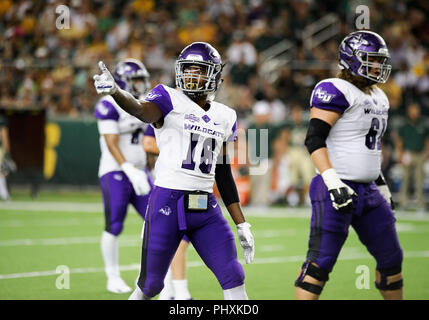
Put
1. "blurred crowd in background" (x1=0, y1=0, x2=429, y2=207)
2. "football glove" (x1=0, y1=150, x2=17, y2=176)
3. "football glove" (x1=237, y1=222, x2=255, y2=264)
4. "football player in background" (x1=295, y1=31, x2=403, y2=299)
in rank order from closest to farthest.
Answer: "football glove" (x1=237, y1=222, x2=255, y2=264)
"football player in background" (x1=295, y1=31, x2=403, y2=299)
"football glove" (x1=0, y1=150, x2=17, y2=176)
"blurred crowd in background" (x1=0, y1=0, x2=429, y2=207)

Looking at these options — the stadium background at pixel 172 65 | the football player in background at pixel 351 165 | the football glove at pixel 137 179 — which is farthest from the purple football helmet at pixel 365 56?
the stadium background at pixel 172 65

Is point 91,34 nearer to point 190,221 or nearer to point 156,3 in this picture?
point 156,3

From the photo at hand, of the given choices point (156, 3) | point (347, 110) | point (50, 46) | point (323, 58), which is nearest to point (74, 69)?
point (50, 46)

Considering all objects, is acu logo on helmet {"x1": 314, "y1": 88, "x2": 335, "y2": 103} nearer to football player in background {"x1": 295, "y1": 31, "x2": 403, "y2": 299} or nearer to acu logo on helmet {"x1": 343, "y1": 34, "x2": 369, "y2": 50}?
football player in background {"x1": 295, "y1": 31, "x2": 403, "y2": 299}

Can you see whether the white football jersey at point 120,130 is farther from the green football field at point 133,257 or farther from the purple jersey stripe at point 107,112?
the green football field at point 133,257

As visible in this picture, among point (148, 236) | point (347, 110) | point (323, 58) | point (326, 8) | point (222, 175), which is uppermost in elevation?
point (326, 8)

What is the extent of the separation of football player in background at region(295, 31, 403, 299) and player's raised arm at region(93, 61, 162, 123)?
1.21 metres

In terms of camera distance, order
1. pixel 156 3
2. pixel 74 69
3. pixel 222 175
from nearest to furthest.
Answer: pixel 222 175, pixel 74 69, pixel 156 3

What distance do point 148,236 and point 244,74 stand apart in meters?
13.9

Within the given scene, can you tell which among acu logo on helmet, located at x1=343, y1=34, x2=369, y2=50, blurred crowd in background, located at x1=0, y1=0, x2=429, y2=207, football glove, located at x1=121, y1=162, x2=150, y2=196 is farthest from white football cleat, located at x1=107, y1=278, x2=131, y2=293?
blurred crowd in background, located at x1=0, y1=0, x2=429, y2=207

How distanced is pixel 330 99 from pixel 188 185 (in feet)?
3.90

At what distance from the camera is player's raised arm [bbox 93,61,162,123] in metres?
4.17

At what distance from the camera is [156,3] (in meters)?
20.2
